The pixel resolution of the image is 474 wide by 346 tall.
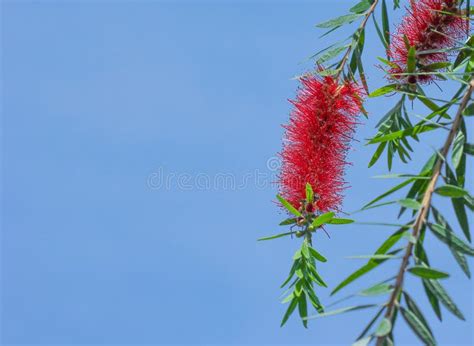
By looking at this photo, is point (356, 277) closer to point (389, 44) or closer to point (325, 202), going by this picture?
point (325, 202)

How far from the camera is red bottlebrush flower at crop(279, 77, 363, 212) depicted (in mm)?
2084

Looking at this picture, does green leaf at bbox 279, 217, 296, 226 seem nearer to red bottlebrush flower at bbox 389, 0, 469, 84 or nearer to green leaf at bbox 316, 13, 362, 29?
red bottlebrush flower at bbox 389, 0, 469, 84

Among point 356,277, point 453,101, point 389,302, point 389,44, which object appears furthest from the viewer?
point 389,44

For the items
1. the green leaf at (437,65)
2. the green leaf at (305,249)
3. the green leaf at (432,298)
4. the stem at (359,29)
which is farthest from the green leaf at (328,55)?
the green leaf at (432,298)

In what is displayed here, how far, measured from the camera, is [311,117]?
2117 mm

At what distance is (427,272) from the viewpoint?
1230mm

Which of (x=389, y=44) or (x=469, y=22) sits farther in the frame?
(x=389, y=44)

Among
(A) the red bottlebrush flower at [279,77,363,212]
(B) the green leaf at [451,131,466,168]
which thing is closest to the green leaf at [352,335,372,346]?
(B) the green leaf at [451,131,466,168]

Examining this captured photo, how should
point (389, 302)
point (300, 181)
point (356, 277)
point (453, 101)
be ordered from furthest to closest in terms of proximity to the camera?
point (300, 181) → point (453, 101) → point (356, 277) → point (389, 302)

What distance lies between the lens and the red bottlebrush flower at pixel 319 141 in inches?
82.0

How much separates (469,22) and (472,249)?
0.98 m

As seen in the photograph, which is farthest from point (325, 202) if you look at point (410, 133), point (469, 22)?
point (469, 22)

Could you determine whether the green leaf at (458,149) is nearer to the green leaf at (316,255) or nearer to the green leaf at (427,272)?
the green leaf at (427,272)

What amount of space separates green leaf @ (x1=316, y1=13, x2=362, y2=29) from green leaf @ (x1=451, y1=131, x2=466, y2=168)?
29.7 inches
